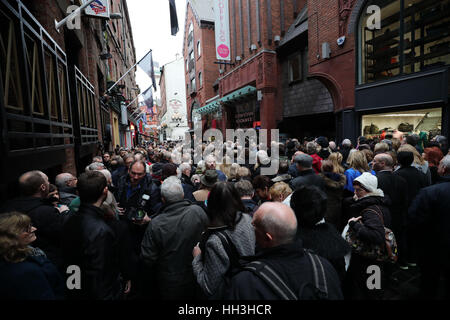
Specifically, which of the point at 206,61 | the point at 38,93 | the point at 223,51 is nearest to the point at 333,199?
the point at 38,93

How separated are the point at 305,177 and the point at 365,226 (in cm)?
128

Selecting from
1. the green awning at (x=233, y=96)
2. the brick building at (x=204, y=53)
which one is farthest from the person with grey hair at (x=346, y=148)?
the brick building at (x=204, y=53)

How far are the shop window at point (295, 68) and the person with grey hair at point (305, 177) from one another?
11.8 meters

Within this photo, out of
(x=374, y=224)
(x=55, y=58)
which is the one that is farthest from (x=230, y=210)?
(x=55, y=58)

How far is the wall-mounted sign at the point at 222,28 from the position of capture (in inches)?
645

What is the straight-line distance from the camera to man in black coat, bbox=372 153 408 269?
3.28 m

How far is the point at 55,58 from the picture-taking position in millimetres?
4492

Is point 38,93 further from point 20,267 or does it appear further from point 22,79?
point 20,267

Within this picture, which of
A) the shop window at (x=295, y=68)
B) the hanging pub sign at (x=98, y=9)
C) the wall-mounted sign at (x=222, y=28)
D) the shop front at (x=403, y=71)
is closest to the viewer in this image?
the hanging pub sign at (x=98, y=9)

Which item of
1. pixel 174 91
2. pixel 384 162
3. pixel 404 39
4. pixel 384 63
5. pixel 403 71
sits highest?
pixel 174 91

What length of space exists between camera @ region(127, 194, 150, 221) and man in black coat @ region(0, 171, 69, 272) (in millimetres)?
768

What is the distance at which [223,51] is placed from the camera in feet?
58.1

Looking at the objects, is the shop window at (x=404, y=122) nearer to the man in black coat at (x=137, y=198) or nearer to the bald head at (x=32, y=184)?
Result: the man in black coat at (x=137, y=198)
